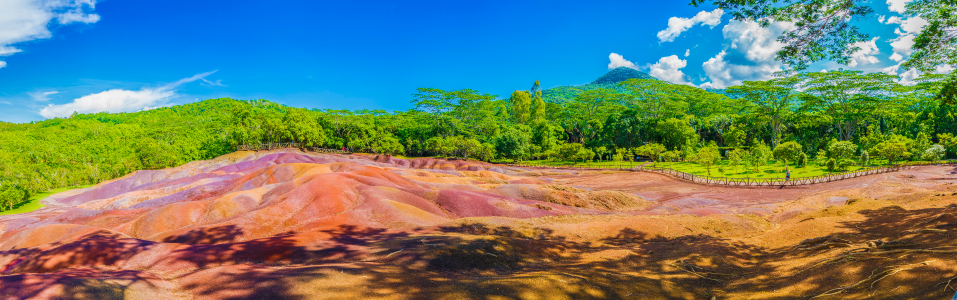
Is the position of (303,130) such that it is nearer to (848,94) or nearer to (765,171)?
(765,171)

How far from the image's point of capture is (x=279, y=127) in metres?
62.7

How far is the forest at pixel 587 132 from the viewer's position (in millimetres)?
42656

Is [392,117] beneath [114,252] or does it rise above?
above

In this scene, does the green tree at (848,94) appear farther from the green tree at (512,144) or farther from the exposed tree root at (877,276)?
the exposed tree root at (877,276)

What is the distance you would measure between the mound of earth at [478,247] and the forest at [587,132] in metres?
22.5

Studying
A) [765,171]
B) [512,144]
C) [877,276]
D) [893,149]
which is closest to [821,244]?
[877,276]

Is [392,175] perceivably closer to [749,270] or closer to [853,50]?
[749,270]

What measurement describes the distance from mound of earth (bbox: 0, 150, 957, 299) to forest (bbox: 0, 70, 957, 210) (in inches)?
886

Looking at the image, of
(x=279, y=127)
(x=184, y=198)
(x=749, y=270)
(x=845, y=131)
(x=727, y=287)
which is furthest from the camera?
(x=279, y=127)

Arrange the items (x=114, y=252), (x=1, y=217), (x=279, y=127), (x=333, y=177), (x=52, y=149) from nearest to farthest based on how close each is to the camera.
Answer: (x=114, y=252) < (x=1, y=217) < (x=333, y=177) < (x=52, y=149) < (x=279, y=127)

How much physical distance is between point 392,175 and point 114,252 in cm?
1971

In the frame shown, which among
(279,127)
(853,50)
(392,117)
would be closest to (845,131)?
(853,50)

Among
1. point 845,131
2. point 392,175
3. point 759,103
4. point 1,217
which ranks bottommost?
point 1,217

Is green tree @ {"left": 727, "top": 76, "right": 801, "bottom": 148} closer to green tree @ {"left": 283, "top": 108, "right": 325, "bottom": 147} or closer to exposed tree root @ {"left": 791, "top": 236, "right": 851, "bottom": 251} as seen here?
exposed tree root @ {"left": 791, "top": 236, "right": 851, "bottom": 251}
